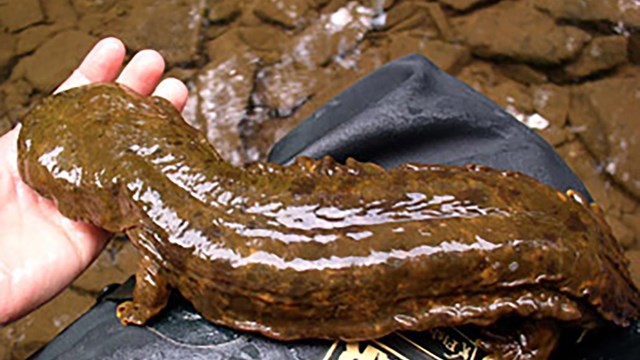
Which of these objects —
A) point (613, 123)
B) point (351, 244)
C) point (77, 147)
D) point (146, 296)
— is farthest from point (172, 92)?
Answer: point (613, 123)

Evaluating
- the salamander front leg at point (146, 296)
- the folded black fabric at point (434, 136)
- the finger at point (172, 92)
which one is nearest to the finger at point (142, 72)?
the finger at point (172, 92)

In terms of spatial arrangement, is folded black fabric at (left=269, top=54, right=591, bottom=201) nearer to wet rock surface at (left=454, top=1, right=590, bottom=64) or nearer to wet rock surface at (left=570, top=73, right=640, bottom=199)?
wet rock surface at (left=570, top=73, right=640, bottom=199)

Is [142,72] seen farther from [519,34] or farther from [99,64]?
[519,34]

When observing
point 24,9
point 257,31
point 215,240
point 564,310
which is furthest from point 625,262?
point 24,9

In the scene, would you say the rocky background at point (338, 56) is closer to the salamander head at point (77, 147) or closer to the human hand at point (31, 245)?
the human hand at point (31, 245)

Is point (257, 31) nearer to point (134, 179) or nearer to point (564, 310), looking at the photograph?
point (134, 179)

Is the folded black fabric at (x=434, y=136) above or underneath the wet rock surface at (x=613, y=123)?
above
